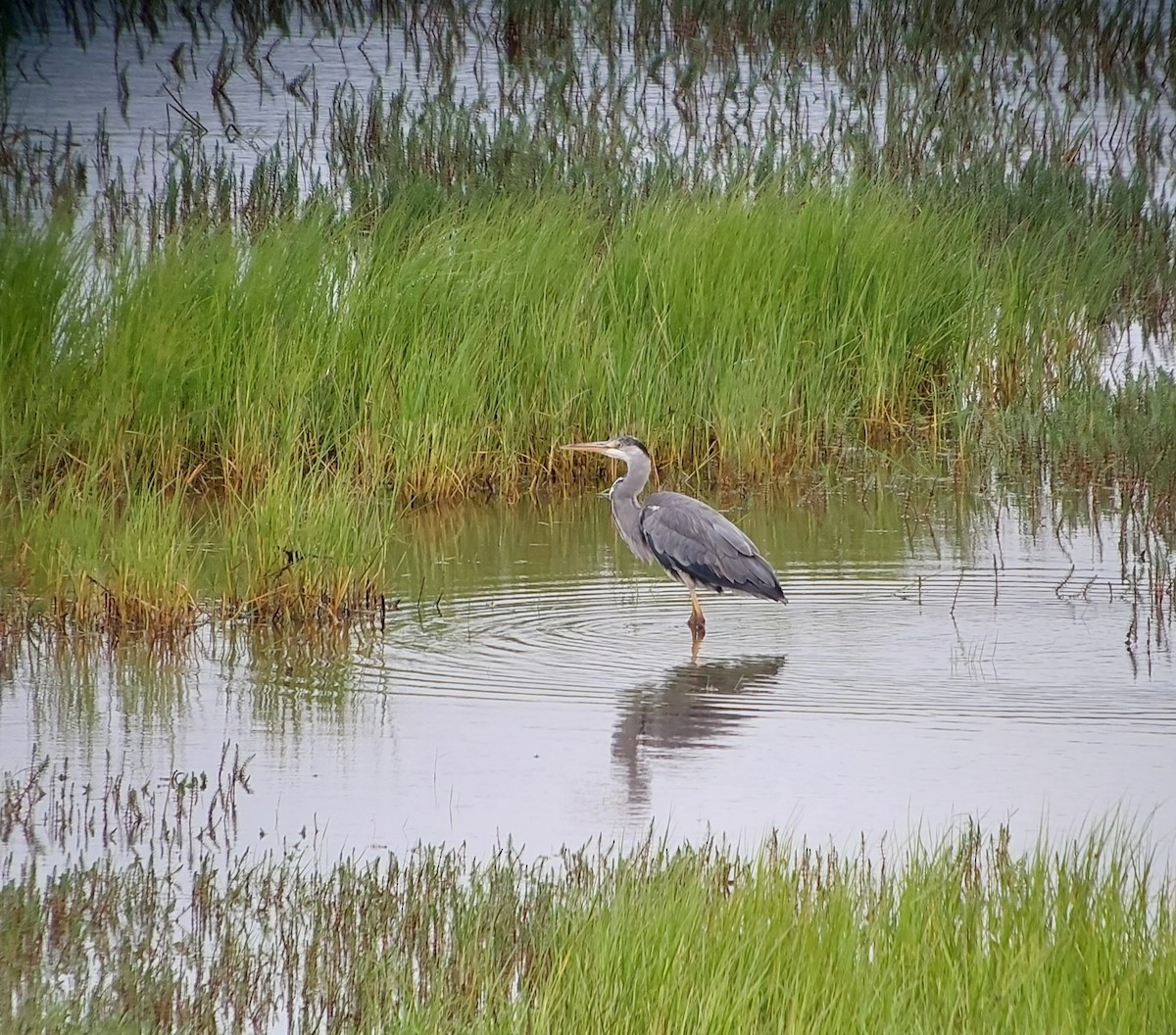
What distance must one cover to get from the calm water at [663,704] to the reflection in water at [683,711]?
12 millimetres

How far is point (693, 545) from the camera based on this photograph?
8.05 meters

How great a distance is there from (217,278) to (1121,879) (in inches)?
250

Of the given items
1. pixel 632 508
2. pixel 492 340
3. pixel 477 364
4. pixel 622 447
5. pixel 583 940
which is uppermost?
pixel 492 340

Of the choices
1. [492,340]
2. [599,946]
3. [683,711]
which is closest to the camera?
[599,946]

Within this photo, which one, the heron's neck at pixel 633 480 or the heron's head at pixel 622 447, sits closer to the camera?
the heron's neck at pixel 633 480

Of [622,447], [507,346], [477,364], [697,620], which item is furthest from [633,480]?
[507,346]

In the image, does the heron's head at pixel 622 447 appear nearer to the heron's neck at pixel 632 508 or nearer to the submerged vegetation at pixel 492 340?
the heron's neck at pixel 632 508

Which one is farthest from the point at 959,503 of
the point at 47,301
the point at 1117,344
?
the point at 47,301

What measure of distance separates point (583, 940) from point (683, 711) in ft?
8.70

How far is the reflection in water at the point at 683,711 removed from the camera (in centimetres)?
622

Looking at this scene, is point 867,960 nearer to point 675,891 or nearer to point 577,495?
point 675,891

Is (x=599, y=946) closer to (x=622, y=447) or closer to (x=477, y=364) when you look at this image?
(x=622, y=447)

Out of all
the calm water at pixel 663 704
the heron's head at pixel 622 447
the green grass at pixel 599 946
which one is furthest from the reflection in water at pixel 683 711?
the heron's head at pixel 622 447

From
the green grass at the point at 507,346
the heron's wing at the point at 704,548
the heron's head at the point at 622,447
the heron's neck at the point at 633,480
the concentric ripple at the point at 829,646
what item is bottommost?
the concentric ripple at the point at 829,646
